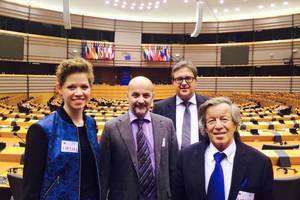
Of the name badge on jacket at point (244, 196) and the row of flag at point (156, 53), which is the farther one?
the row of flag at point (156, 53)

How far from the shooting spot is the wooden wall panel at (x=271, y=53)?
2056 cm

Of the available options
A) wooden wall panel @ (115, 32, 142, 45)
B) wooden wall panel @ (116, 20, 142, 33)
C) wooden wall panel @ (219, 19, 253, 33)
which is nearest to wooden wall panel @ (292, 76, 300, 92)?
wooden wall panel @ (219, 19, 253, 33)

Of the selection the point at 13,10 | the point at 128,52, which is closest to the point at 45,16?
the point at 13,10

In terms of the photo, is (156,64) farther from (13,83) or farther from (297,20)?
(13,83)

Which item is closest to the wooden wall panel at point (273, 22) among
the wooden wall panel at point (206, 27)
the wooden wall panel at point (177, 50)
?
the wooden wall panel at point (206, 27)

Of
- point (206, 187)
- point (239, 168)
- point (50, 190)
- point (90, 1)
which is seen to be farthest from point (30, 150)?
point (90, 1)

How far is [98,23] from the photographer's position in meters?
22.5

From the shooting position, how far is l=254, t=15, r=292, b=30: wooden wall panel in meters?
20.5

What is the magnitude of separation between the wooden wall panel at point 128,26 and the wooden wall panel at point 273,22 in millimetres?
8197

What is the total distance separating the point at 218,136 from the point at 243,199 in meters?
0.36

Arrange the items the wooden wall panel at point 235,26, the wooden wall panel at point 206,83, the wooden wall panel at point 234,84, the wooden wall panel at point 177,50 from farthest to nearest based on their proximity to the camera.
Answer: the wooden wall panel at point 177,50 → the wooden wall panel at point 206,83 → the wooden wall panel at point 235,26 → the wooden wall panel at point 234,84

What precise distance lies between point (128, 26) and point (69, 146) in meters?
22.2

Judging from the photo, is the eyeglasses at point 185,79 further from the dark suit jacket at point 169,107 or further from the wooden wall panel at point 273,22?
the wooden wall panel at point 273,22

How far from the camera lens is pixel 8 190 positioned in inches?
107
